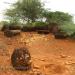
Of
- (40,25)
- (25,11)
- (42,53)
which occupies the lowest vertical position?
(42,53)

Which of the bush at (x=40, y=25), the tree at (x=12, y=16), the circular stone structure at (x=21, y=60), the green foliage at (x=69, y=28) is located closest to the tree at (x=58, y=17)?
the bush at (x=40, y=25)

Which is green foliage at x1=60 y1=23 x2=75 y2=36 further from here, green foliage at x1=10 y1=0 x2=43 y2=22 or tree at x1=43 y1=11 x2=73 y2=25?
green foliage at x1=10 y1=0 x2=43 y2=22

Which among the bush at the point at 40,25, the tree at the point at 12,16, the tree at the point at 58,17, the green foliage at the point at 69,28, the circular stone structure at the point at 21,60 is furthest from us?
the tree at the point at 12,16

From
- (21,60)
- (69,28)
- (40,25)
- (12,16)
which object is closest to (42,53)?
(21,60)

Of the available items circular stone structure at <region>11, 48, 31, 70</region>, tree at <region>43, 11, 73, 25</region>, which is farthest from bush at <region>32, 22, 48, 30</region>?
circular stone structure at <region>11, 48, 31, 70</region>

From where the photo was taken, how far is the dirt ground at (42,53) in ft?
17.9

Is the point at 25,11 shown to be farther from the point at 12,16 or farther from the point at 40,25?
the point at 40,25

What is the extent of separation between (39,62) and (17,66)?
0.59m

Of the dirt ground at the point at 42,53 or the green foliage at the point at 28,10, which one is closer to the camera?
the dirt ground at the point at 42,53

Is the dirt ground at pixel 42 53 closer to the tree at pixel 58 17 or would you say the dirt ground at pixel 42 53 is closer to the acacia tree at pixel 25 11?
the tree at pixel 58 17

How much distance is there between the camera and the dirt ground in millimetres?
5462

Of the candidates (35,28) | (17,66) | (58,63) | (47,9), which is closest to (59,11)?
(47,9)

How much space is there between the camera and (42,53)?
6.59m

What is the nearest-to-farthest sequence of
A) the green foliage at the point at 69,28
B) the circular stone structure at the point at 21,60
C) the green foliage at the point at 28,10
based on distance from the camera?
the circular stone structure at the point at 21,60
the green foliage at the point at 69,28
the green foliage at the point at 28,10
